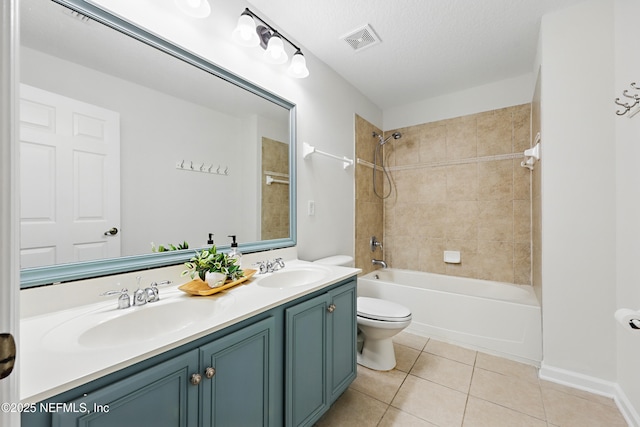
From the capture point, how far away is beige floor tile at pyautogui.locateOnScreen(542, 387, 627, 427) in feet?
4.57

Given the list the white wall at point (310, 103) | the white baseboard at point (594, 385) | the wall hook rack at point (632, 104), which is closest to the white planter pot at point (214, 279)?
the white wall at point (310, 103)

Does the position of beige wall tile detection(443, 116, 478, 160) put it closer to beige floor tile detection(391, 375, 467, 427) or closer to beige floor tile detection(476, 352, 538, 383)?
beige floor tile detection(476, 352, 538, 383)

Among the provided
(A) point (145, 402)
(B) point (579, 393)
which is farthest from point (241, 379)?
(B) point (579, 393)

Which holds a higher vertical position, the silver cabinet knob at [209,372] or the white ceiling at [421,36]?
the white ceiling at [421,36]

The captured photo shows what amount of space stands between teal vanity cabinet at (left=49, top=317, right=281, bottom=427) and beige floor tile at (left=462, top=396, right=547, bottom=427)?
3.62ft

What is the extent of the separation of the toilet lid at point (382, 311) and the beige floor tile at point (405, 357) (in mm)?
420

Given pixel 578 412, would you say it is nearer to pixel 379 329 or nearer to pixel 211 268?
pixel 379 329

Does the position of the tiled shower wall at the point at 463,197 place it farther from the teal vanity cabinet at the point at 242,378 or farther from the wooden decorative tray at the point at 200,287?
the wooden decorative tray at the point at 200,287

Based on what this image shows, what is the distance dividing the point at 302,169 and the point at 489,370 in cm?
199

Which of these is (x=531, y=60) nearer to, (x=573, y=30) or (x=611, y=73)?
(x=573, y=30)

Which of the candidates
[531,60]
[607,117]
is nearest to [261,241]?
[607,117]

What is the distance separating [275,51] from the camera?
1.68 meters

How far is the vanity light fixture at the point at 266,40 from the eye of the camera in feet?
4.86

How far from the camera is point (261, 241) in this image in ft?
5.69
